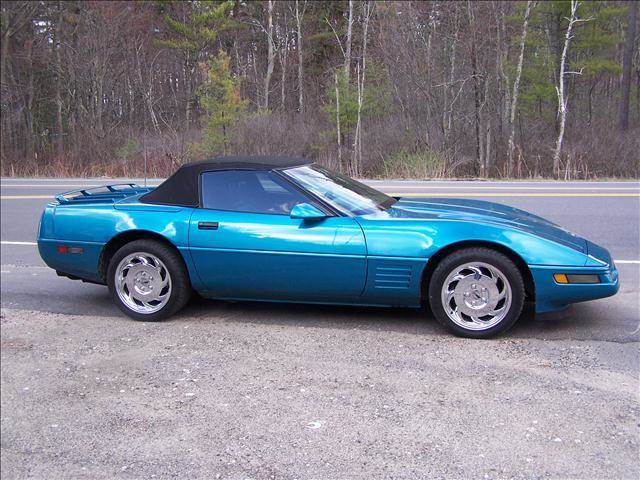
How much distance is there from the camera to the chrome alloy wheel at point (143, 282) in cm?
501

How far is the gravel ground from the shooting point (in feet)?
9.57

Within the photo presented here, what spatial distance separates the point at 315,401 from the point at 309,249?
1.39 m

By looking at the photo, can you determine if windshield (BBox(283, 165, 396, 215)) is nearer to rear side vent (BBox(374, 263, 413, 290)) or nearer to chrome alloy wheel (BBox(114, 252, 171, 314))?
rear side vent (BBox(374, 263, 413, 290))

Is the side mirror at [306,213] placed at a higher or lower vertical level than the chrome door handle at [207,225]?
higher

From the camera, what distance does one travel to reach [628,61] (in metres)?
27.5

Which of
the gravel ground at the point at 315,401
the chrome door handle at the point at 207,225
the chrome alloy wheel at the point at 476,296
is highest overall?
the chrome door handle at the point at 207,225

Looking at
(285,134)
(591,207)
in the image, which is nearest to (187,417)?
(591,207)

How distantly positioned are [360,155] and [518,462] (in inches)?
785

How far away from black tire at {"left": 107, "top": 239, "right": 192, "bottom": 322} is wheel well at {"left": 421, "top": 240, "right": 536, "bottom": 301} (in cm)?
185

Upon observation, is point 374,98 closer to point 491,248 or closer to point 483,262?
point 491,248

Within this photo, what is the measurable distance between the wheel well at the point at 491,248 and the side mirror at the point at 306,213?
2.81ft

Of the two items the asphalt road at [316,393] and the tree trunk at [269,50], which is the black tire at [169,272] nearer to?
the asphalt road at [316,393]

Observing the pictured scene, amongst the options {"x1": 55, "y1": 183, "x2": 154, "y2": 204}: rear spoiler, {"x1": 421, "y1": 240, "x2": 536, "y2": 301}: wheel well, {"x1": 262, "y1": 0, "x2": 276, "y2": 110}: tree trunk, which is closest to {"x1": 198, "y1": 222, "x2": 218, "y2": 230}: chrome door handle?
{"x1": 55, "y1": 183, "x2": 154, "y2": 204}: rear spoiler

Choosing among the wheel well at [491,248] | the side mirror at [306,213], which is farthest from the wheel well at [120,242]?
the wheel well at [491,248]
